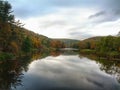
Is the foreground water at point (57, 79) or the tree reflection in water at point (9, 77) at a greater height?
the tree reflection in water at point (9, 77)

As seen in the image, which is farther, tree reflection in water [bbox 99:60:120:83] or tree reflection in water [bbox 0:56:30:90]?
tree reflection in water [bbox 99:60:120:83]

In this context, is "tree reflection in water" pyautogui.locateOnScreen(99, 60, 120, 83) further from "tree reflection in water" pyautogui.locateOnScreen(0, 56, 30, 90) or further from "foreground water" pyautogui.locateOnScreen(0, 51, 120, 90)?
"tree reflection in water" pyautogui.locateOnScreen(0, 56, 30, 90)

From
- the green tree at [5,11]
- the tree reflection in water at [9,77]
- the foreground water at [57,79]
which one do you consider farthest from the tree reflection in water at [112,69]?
the green tree at [5,11]

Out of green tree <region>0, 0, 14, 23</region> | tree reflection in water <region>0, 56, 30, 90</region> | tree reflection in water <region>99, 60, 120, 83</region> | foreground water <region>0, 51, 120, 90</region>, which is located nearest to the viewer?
tree reflection in water <region>0, 56, 30, 90</region>

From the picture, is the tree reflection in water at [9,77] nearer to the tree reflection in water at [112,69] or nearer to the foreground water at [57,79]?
the foreground water at [57,79]

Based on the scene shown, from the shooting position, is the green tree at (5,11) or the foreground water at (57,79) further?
the green tree at (5,11)

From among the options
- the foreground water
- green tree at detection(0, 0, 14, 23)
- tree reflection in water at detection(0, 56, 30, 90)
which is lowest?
the foreground water

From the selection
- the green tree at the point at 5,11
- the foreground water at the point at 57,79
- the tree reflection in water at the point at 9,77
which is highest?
the green tree at the point at 5,11

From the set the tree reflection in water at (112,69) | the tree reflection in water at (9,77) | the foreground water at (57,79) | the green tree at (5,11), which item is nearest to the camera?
the tree reflection in water at (9,77)

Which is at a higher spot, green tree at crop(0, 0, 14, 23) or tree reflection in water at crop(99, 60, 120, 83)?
green tree at crop(0, 0, 14, 23)

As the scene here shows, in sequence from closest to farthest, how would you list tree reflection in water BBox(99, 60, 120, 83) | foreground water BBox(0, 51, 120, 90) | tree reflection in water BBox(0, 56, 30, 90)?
tree reflection in water BBox(0, 56, 30, 90) < foreground water BBox(0, 51, 120, 90) < tree reflection in water BBox(99, 60, 120, 83)

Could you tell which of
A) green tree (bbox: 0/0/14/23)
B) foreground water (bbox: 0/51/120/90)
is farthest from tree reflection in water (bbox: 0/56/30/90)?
green tree (bbox: 0/0/14/23)

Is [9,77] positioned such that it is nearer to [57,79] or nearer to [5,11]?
[57,79]

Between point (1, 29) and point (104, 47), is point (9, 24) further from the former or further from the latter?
point (104, 47)
